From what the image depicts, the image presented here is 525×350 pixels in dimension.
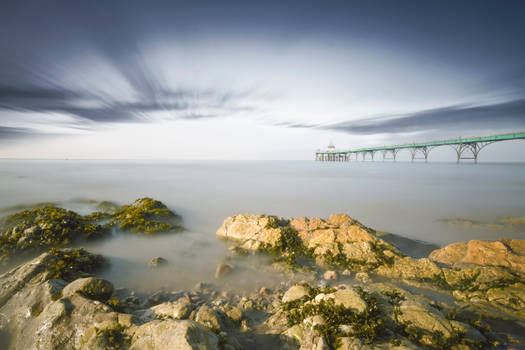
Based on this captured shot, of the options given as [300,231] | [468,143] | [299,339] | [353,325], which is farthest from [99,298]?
[468,143]

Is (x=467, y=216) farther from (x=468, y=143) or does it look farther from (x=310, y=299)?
(x=468, y=143)

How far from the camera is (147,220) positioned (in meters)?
10.7

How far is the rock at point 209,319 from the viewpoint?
3551 millimetres

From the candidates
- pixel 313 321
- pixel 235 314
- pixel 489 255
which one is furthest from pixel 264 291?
pixel 489 255

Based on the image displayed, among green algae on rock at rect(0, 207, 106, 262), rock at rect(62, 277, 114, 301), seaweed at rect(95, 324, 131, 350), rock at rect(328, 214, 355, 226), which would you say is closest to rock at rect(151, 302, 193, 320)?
seaweed at rect(95, 324, 131, 350)

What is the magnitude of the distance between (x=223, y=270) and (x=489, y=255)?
25.1ft

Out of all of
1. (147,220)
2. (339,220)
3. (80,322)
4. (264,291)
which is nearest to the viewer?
(80,322)

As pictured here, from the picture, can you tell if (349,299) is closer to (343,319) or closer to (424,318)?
(343,319)

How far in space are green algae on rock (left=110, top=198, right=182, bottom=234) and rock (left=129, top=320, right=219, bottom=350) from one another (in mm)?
7670

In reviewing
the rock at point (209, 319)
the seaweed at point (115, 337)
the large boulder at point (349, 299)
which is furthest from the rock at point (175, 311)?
the large boulder at point (349, 299)

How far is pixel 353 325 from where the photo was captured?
10.3 ft

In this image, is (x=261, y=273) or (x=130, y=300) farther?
(x=261, y=273)

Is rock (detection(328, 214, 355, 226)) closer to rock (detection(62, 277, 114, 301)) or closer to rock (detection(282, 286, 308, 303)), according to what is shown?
rock (detection(282, 286, 308, 303))

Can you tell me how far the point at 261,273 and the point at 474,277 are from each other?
5.35 metres
